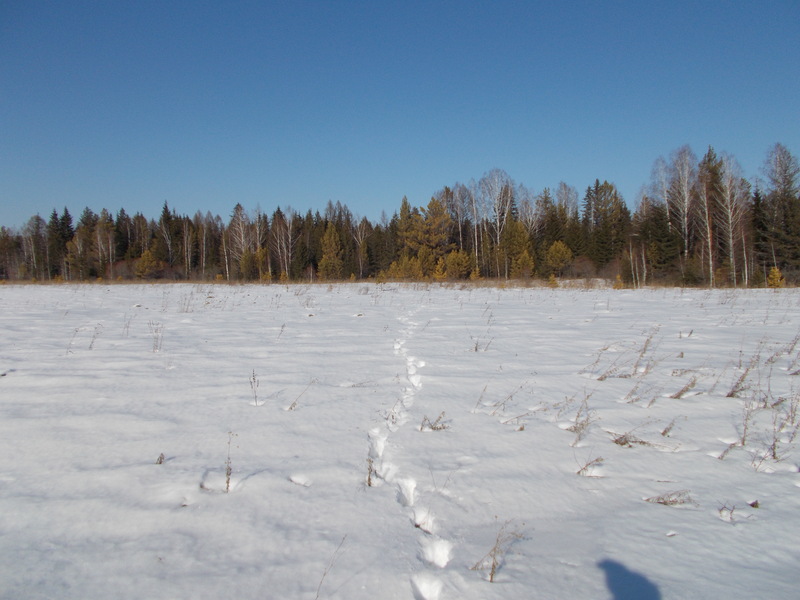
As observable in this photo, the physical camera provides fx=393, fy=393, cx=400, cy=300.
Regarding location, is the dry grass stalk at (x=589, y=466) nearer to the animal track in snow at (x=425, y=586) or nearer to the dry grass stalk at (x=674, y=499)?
the dry grass stalk at (x=674, y=499)

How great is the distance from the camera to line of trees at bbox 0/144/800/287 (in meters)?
25.5

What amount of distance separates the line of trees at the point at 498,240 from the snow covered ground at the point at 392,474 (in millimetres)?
19270

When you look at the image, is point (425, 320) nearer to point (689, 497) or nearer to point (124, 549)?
point (689, 497)

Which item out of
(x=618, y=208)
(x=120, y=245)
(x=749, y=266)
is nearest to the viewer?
(x=749, y=266)

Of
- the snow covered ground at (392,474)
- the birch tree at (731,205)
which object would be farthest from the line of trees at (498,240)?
the snow covered ground at (392,474)

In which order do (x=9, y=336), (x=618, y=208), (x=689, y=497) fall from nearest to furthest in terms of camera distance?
(x=689, y=497) < (x=9, y=336) < (x=618, y=208)

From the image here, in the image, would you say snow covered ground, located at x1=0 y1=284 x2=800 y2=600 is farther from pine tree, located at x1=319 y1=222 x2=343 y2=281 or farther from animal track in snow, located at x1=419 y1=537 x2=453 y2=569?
pine tree, located at x1=319 y1=222 x2=343 y2=281

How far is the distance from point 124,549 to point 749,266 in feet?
114

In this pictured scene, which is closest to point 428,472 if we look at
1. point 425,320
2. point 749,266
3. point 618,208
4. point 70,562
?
point 70,562

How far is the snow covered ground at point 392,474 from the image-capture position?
1.38 m

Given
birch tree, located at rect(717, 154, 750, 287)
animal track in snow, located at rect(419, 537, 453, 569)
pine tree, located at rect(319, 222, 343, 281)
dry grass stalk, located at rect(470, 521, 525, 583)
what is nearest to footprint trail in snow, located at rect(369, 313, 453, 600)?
animal track in snow, located at rect(419, 537, 453, 569)

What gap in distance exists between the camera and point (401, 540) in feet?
5.11

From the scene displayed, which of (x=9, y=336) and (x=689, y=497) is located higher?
(x=9, y=336)

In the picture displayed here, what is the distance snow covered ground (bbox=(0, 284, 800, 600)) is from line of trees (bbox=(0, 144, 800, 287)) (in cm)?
1927
